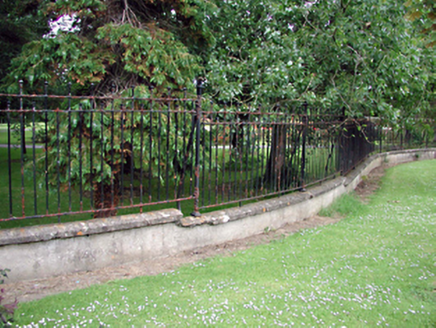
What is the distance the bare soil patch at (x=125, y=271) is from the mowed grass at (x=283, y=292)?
0.57ft

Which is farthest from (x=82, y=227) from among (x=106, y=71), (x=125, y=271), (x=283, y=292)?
(x=106, y=71)

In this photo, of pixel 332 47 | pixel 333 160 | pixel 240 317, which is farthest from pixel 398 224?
pixel 240 317

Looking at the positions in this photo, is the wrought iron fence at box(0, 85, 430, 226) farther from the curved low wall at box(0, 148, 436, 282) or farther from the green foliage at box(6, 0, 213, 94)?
the green foliage at box(6, 0, 213, 94)

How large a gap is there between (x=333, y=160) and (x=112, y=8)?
5645 mm

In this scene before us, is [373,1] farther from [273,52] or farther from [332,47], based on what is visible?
[273,52]

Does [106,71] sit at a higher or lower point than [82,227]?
higher

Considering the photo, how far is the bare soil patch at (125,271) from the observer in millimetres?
3971

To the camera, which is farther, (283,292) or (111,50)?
(111,50)

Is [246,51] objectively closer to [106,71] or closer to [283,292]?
[106,71]

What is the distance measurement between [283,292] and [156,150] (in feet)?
9.95

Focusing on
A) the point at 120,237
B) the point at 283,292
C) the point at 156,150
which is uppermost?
the point at 156,150

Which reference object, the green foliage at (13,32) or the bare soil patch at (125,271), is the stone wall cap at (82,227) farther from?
the green foliage at (13,32)

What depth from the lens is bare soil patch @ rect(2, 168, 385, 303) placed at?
156 inches

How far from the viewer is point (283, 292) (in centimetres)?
421
